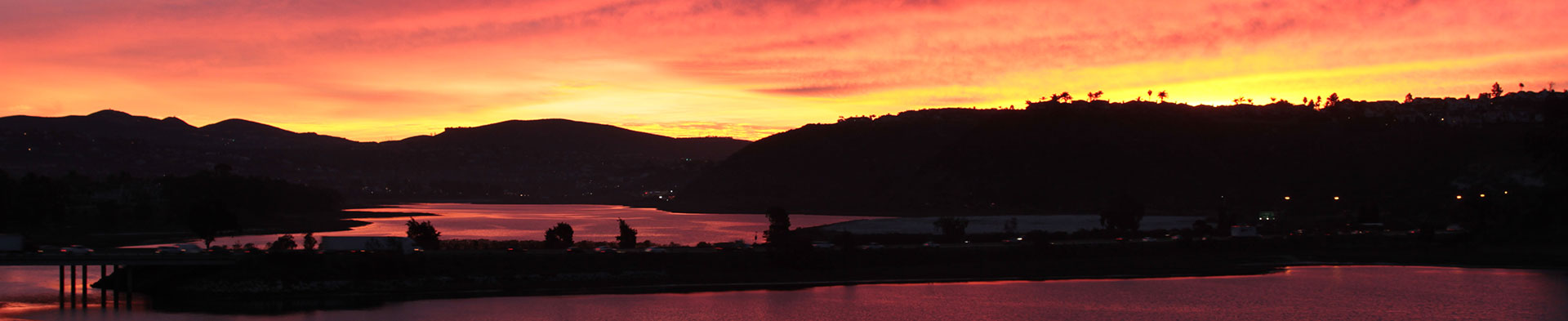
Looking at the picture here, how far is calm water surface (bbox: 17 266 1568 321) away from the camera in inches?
2387

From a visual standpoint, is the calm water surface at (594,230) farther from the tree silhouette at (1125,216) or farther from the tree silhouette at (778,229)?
the tree silhouette at (1125,216)

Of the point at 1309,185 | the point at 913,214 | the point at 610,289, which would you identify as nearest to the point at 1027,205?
the point at 913,214

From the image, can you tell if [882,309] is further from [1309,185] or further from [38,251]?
[1309,185]

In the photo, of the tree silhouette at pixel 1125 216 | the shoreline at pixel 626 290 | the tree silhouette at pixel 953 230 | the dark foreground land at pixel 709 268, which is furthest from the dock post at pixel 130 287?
the tree silhouette at pixel 1125 216

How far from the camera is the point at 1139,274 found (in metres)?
80.6

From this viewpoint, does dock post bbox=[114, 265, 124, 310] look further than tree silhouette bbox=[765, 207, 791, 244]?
No

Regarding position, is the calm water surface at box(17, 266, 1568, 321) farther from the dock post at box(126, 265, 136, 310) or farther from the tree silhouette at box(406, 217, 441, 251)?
the tree silhouette at box(406, 217, 441, 251)

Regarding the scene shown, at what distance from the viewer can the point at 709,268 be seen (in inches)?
3004

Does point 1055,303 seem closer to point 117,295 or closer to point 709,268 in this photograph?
point 709,268

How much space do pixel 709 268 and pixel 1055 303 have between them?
20.9 m

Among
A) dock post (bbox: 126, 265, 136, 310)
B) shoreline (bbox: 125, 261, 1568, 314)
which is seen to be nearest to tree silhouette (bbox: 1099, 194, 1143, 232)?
shoreline (bbox: 125, 261, 1568, 314)

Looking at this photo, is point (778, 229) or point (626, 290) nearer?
point (626, 290)

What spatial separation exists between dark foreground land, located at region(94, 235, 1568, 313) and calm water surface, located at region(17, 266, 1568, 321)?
299 cm

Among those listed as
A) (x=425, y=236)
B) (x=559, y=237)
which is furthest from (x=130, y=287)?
(x=559, y=237)
